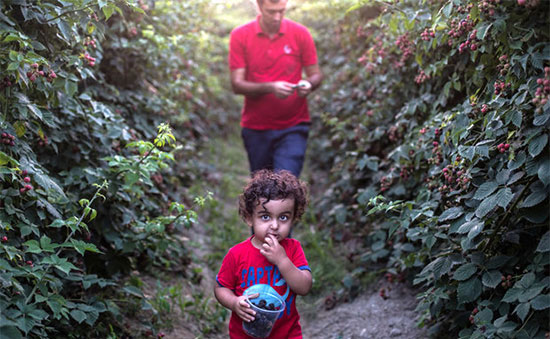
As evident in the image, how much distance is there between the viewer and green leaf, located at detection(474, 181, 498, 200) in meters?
2.57

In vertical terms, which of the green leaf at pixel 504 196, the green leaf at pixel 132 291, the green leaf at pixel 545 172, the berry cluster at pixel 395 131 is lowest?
the green leaf at pixel 132 291

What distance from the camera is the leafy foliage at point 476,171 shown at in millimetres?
2445

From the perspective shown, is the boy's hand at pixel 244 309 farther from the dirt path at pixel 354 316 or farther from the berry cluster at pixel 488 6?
the berry cluster at pixel 488 6

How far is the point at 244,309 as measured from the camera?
258cm

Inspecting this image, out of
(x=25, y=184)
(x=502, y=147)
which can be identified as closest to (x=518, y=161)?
(x=502, y=147)

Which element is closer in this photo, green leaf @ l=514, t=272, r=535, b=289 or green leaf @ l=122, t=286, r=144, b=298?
green leaf @ l=514, t=272, r=535, b=289

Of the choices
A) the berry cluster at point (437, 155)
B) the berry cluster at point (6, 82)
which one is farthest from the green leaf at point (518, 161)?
the berry cluster at point (6, 82)

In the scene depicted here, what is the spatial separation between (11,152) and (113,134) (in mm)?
1016

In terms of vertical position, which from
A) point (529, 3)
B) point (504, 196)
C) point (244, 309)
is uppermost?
point (529, 3)

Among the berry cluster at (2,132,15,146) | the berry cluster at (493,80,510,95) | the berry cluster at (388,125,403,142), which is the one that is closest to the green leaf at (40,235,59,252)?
the berry cluster at (2,132,15,146)

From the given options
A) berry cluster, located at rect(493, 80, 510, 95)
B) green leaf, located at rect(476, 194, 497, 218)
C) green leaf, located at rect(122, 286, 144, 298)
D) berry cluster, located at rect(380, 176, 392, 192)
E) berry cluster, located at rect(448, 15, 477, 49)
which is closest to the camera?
green leaf, located at rect(476, 194, 497, 218)

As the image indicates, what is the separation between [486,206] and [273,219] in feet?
3.15

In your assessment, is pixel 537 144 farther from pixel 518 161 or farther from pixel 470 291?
pixel 470 291

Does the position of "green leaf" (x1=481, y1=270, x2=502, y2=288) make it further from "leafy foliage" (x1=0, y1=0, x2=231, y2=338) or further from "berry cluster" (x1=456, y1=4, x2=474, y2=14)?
"leafy foliage" (x1=0, y1=0, x2=231, y2=338)
